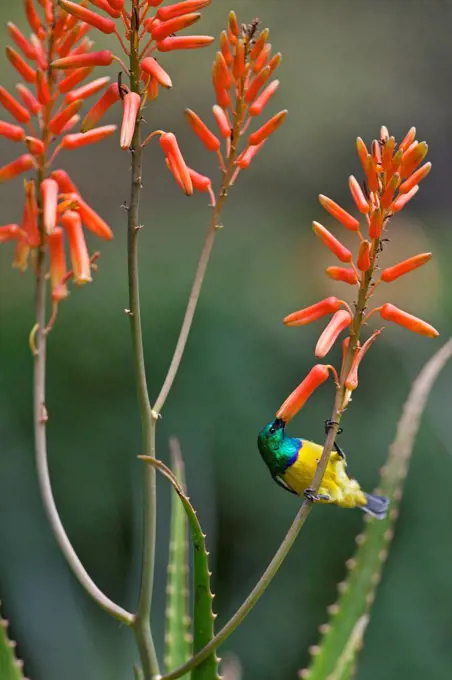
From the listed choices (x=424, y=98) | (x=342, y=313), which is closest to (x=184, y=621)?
(x=342, y=313)

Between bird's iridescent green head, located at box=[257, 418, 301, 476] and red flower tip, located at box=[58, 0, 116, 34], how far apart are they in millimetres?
240

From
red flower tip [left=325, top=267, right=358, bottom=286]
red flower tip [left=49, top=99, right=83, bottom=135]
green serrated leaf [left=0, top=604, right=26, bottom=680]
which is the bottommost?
green serrated leaf [left=0, top=604, right=26, bottom=680]

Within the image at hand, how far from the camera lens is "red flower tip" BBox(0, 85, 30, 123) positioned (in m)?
0.49

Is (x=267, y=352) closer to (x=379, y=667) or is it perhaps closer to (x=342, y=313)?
(x=379, y=667)

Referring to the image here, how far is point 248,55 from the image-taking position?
485 millimetres

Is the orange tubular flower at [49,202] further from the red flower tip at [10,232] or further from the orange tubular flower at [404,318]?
the orange tubular flower at [404,318]

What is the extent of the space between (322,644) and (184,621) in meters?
0.12

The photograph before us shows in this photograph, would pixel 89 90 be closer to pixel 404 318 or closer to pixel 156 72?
pixel 156 72

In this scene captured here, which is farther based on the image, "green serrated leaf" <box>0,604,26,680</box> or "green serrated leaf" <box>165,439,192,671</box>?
"green serrated leaf" <box>165,439,192,671</box>

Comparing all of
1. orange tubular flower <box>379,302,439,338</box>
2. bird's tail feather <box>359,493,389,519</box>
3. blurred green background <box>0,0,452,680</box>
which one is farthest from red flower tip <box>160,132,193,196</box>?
blurred green background <box>0,0,452,680</box>

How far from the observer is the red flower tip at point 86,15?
0.43 metres

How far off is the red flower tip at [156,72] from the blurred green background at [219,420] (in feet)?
2.84

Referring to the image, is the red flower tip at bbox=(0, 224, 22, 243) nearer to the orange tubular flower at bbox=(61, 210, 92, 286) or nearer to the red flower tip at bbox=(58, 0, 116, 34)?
the orange tubular flower at bbox=(61, 210, 92, 286)

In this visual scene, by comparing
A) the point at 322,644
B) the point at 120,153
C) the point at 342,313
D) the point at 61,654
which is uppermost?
the point at 120,153
